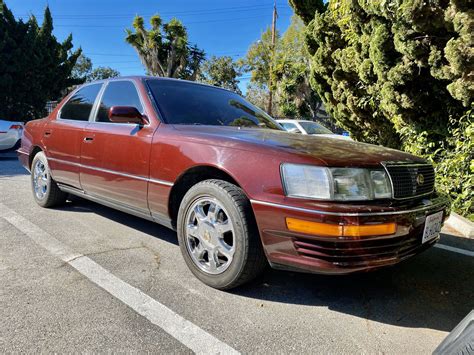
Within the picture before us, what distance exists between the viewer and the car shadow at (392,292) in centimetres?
232

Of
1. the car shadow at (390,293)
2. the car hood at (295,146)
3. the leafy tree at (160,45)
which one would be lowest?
the car shadow at (390,293)

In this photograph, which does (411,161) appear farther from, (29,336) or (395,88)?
(395,88)

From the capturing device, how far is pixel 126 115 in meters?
2.98

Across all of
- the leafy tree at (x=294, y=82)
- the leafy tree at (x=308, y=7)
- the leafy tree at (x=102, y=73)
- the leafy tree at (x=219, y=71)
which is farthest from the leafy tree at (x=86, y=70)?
the leafy tree at (x=308, y=7)

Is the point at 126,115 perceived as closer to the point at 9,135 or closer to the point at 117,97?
the point at 117,97

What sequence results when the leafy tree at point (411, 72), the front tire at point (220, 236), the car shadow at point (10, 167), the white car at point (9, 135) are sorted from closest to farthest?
1. the front tire at point (220, 236)
2. the leafy tree at point (411, 72)
3. the car shadow at point (10, 167)
4. the white car at point (9, 135)

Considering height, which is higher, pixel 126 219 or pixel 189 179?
pixel 189 179

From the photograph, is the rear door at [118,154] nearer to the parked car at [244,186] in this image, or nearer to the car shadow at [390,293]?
the parked car at [244,186]

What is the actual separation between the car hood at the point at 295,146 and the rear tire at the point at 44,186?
232cm

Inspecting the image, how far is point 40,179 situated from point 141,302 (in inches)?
120

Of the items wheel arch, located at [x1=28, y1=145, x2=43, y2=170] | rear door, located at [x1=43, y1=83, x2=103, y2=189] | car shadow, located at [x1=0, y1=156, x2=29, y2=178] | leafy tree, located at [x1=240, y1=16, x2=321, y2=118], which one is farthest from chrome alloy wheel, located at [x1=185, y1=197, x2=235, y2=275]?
leafy tree, located at [x1=240, y1=16, x2=321, y2=118]

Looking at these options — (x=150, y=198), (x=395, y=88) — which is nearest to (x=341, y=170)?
(x=150, y=198)

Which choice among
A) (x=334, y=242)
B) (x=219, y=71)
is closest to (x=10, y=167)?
(x=334, y=242)

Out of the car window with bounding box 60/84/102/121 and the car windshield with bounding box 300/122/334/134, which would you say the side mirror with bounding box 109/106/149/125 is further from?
the car windshield with bounding box 300/122/334/134
